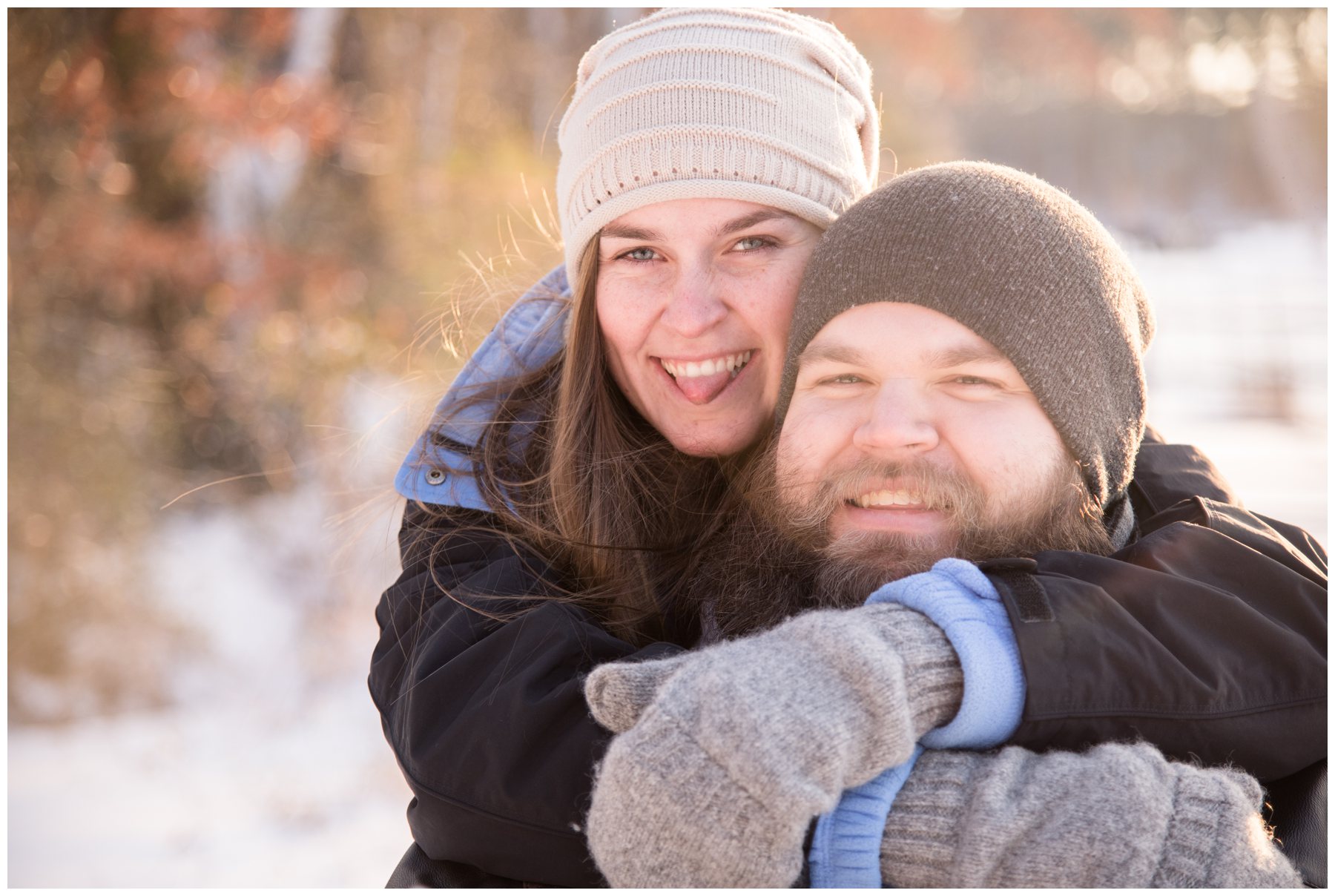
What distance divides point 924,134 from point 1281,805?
954 centimetres

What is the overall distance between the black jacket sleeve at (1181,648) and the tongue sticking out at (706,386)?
956 mm

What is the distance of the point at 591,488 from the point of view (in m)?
2.46

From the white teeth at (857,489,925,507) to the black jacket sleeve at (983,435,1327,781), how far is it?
0.28m

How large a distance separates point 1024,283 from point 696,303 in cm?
72

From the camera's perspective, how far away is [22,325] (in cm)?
636

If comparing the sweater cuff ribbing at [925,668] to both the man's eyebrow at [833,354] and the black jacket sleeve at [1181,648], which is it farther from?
the man's eyebrow at [833,354]

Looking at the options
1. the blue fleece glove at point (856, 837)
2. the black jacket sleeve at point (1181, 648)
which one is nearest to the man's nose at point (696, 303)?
the black jacket sleeve at point (1181, 648)

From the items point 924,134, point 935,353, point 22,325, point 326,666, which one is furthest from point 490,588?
point 924,134

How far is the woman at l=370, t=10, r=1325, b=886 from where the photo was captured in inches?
71.5

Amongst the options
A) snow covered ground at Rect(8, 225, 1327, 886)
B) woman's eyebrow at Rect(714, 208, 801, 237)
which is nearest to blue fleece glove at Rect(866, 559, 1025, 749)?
woman's eyebrow at Rect(714, 208, 801, 237)

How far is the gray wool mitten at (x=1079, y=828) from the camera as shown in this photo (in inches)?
55.3

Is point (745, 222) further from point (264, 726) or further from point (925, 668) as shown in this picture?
point (264, 726)

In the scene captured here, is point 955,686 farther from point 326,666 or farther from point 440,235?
point 440,235

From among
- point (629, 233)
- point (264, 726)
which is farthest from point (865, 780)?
point (264, 726)
